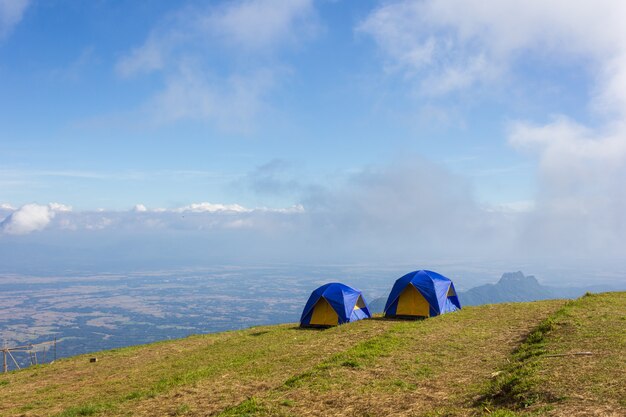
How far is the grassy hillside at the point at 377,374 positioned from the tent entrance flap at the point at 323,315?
3321 mm

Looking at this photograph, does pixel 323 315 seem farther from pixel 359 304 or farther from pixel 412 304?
pixel 412 304

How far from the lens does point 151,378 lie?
20031mm

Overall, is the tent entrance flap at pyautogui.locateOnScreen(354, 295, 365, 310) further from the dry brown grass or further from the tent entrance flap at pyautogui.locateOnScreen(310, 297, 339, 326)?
the dry brown grass

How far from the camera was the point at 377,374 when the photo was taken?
15406mm

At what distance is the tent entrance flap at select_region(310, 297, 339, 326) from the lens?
31.9m

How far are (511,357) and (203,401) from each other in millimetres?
11475

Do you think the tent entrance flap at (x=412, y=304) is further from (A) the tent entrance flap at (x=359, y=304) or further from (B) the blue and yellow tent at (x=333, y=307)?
(B) the blue and yellow tent at (x=333, y=307)

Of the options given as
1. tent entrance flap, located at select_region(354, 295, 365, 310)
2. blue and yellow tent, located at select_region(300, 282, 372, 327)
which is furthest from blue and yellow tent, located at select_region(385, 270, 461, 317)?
blue and yellow tent, located at select_region(300, 282, 372, 327)

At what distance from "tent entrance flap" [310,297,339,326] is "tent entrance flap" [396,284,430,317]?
15.4 feet

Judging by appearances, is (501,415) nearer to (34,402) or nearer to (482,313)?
Answer: (34,402)

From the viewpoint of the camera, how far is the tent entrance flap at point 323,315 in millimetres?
31881

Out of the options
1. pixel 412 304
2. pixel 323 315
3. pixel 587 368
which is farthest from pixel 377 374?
pixel 323 315

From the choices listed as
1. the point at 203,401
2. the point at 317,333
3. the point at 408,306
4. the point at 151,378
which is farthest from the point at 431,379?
the point at 408,306

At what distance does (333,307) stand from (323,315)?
1132 millimetres
